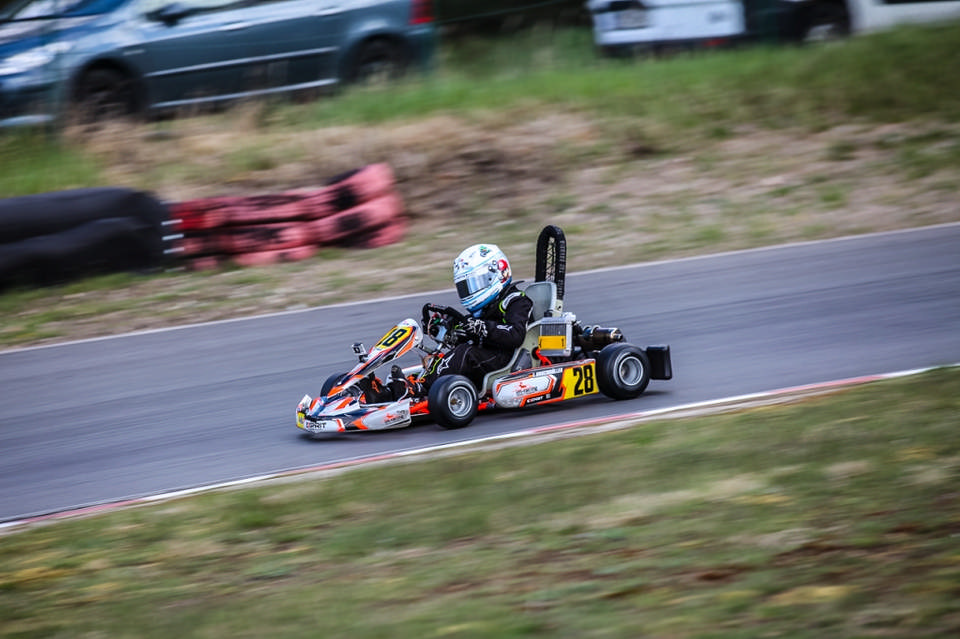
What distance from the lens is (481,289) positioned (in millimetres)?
7816

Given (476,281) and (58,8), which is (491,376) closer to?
(476,281)

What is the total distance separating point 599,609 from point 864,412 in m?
2.96

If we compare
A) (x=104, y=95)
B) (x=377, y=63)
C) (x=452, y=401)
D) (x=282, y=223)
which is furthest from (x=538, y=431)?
(x=377, y=63)

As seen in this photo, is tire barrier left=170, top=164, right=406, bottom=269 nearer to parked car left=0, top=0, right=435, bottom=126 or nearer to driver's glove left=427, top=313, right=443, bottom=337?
parked car left=0, top=0, right=435, bottom=126

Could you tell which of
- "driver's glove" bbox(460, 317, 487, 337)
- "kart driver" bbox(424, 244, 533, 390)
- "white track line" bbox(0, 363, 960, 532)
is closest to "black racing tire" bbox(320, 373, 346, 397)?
"kart driver" bbox(424, 244, 533, 390)

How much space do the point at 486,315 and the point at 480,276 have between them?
0.29 meters

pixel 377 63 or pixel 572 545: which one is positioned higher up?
pixel 377 63

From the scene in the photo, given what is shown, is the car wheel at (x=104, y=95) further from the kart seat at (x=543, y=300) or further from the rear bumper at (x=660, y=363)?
the rear bumper at (x=660, y=363)

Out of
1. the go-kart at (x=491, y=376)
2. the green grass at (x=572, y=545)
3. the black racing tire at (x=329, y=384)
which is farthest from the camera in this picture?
the black racing tire at (x=329, y=384)

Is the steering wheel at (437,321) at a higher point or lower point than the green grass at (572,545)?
higher

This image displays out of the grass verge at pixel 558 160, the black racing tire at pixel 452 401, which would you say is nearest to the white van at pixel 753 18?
the grass verge at pixel 558 160

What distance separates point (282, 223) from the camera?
12617 millimetres

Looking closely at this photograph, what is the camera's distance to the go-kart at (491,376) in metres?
7.51

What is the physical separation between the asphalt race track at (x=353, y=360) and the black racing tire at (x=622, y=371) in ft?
0.34
